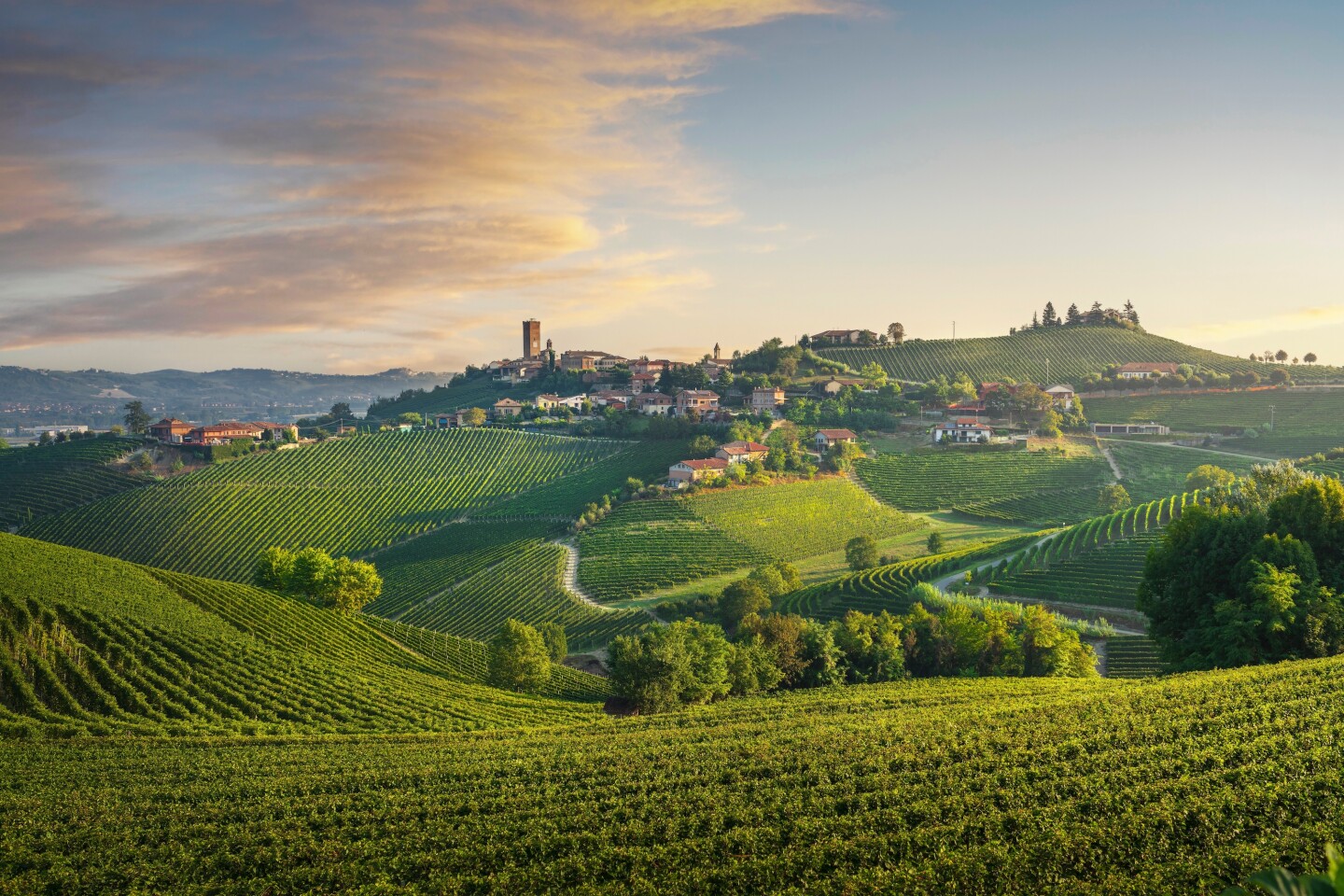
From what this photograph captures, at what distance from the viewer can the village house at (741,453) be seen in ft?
268

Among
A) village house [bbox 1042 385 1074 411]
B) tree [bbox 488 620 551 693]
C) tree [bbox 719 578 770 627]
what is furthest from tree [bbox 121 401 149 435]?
village house [bbox 1042 385 1074 411]

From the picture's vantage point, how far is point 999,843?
1211 centimetres

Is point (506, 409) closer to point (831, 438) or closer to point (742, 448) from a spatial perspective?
point (742, 448)

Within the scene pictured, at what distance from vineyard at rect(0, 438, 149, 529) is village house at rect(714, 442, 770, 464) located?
5584 centimetres

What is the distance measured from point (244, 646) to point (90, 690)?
6.57 metres

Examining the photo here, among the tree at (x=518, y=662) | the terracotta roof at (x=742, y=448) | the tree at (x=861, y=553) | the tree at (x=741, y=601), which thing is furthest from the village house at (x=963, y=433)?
the tree at (x=518, y=662)

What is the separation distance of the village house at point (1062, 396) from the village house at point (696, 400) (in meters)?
39.6

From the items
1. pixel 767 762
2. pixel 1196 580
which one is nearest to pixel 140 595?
pixel 767 762

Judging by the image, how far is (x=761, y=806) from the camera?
14711mm

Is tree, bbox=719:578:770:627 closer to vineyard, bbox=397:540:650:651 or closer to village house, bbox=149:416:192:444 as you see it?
vineyard, bbox=397:540:650:651

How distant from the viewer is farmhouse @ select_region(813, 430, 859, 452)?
87188 millimetres

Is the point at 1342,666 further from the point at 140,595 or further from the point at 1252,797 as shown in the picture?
the point at 140,595

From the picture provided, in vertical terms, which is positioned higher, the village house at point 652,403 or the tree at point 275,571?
the village house at point 652,403

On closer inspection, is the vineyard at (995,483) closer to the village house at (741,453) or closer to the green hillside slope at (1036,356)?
the village house at (741,453)
